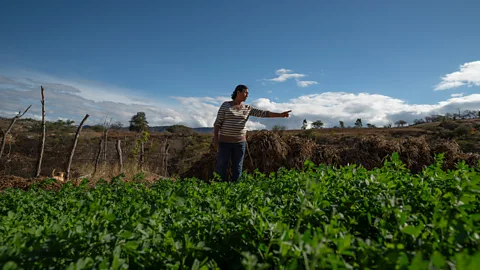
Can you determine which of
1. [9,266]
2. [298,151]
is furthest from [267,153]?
[9,266]

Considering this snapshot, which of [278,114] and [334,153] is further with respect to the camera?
[334,153]

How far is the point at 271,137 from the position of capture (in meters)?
10.2

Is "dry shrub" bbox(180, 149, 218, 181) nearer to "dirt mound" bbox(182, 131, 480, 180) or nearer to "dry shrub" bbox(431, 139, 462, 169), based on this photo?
"dirt mound" bbox(182, 131, 480, 180)

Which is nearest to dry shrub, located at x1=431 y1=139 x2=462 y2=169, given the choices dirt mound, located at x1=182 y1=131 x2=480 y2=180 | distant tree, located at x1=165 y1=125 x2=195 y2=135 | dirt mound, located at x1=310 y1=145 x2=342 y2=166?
dirt mound, located at x1=182 y1=131 x2=480 y2=180

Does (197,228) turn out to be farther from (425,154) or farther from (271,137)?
(425,154)

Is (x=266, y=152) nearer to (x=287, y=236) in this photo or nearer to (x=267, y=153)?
(x=267, y=153)

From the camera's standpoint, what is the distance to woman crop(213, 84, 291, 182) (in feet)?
19.7

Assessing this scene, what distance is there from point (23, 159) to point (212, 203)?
2558 cm

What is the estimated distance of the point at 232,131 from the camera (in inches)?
237

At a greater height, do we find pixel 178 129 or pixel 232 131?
pixel 178 129

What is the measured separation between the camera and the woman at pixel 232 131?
6020 mm

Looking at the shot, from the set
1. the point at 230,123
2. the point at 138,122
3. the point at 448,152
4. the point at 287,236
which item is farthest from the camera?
the point at 138,122

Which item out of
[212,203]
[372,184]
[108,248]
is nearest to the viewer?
[108,248]

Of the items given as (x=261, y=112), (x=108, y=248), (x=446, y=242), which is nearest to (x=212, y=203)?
(x=108, y=248)
